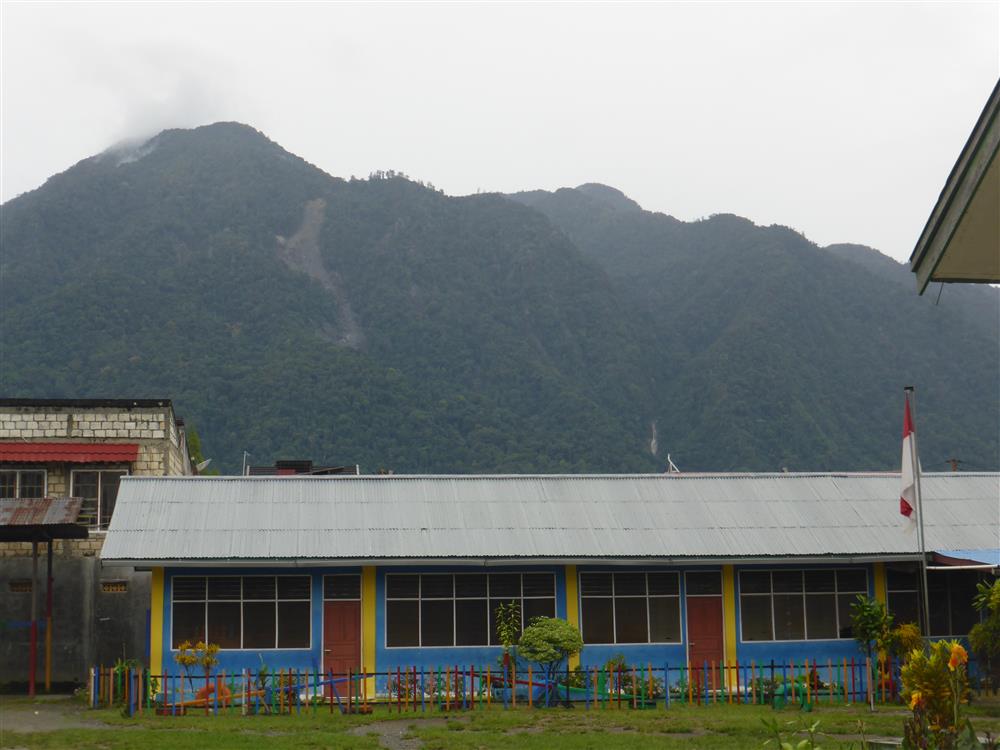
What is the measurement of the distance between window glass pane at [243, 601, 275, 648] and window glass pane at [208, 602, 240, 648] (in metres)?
0.18

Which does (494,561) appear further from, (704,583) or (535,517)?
(704,583)

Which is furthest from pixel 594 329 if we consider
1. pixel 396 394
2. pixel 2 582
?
pixel 2 582

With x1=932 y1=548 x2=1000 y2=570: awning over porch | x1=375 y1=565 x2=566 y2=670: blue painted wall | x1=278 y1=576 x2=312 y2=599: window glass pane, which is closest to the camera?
x1=932 y1=548 x2=1000 y2=570: awning over porch

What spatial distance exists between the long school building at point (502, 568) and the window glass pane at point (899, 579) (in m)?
0.03

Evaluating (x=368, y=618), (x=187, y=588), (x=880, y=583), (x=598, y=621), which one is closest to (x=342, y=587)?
(x=368, y=618)

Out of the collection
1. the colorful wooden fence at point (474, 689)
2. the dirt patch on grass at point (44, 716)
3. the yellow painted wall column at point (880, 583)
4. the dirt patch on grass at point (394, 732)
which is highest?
the yellow painted wall column at point (880, 583)

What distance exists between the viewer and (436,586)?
26.5 m

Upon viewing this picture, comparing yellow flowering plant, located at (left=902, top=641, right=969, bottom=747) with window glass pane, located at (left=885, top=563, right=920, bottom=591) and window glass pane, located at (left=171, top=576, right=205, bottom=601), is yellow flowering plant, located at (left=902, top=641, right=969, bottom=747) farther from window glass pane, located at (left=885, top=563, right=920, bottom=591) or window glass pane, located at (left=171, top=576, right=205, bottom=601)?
window glass pane, located at (left=171, top=576, right=205, bottom=601)

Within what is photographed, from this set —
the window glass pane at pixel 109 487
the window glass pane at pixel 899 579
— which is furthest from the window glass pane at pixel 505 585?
the window glass pane at pixel 109 487

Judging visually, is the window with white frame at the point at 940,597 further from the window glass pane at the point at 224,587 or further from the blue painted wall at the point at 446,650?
the window glass pane at the point at 224,587

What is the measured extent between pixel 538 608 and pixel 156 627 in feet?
26.0

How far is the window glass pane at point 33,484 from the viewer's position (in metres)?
32.1

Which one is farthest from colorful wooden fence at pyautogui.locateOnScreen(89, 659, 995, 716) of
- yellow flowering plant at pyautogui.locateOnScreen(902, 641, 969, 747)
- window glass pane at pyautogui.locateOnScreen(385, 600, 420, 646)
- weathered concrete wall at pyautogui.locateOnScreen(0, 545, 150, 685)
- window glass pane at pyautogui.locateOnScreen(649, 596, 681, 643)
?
yellow flowering plant at pyautogui.locateOnScreen(902, 641, 969, 747)

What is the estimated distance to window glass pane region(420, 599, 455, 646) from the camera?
86.3 feet
